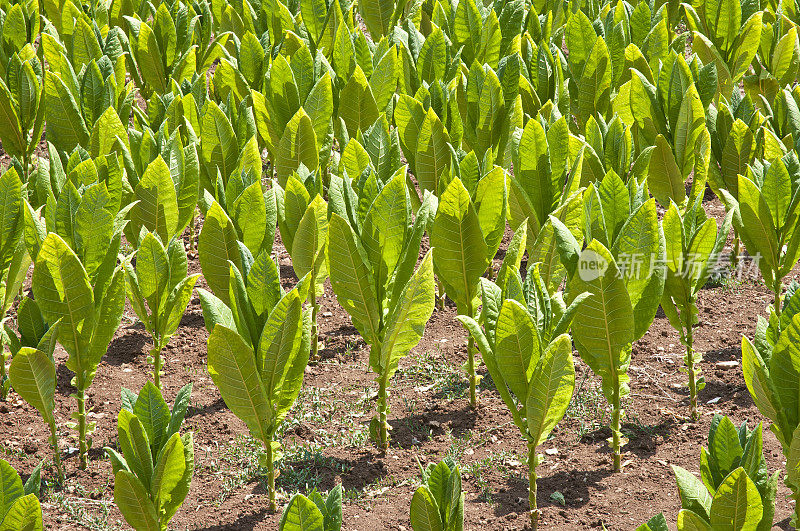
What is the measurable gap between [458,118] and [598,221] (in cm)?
126

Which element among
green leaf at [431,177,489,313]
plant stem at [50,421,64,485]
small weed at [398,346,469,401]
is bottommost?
plant stem at [50,421,64,485]

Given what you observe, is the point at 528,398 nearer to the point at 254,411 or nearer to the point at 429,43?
the point at 254,411

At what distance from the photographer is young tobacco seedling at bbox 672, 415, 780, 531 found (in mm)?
2133

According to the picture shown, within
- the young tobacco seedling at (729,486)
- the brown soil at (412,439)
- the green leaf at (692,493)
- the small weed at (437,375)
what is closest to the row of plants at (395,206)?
the brown soil at (412,439)

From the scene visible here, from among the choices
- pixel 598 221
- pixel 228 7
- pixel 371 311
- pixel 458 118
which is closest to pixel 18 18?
pixel 228 7

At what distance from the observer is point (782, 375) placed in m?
2.58

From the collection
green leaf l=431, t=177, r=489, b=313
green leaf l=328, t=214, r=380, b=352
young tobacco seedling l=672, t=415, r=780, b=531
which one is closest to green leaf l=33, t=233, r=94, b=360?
green leaf l=328, t=214, r=380, b=352

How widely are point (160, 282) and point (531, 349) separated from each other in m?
1.39

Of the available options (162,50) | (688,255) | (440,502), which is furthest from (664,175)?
(162,50)

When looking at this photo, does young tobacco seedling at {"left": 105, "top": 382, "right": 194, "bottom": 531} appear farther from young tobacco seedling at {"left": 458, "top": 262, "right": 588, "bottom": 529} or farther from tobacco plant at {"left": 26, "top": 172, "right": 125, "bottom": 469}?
young tobacco seedling at {"left": 458, "top": 262, "right": 588, "bottom": 529}

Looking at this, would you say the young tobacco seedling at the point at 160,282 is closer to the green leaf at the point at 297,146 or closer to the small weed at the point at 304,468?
the small weed at the point at 304,468

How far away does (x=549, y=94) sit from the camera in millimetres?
4523

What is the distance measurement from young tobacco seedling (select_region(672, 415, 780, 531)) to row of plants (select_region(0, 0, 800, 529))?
41 centimetres

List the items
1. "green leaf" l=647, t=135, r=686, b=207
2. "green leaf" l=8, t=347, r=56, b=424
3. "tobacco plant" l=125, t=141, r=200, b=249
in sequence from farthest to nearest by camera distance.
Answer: "green leaf" l=647, t=135, r=686, b=207 < "tobacco plant" l=125, t=141, r=200, b=249 < "green leaf" l=8, t=347, r=56, b=424
